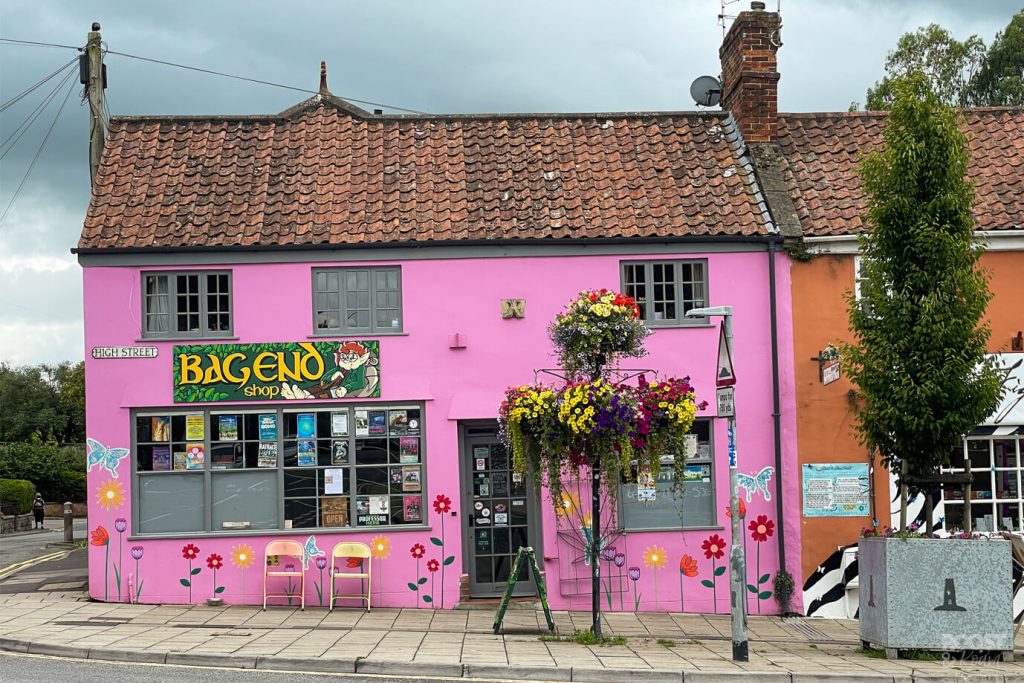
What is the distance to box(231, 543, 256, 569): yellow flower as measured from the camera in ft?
51.8

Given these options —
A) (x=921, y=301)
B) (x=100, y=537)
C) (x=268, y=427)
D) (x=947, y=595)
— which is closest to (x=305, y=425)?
(x=268, y=427)

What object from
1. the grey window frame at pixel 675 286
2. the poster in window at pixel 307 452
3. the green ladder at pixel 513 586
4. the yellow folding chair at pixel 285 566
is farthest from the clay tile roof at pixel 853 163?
the yellow folding chair at pixel 285 566

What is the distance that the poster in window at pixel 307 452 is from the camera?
1595 cm

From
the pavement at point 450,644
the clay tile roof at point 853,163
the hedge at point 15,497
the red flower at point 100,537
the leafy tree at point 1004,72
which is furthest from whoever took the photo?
the hedge at point 15,497

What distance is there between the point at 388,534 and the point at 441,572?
91cm

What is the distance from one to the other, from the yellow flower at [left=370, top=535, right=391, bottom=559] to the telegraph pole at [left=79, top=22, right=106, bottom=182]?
24.1 ft

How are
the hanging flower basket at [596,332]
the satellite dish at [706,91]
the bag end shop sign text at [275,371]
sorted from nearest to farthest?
the hanging flower basket at [596,332]
the bag end shop sign text at [275,371]
the satellite dish at [706,91]

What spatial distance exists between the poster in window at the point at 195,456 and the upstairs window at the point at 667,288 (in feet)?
20.8

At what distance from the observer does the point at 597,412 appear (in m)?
12.6

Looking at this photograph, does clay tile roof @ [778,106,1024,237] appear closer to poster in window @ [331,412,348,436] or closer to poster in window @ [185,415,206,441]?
poster in window @ [331,412,348,436]

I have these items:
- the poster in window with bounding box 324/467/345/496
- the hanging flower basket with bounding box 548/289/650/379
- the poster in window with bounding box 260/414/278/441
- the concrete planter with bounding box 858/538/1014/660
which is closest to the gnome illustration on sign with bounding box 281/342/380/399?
the poster in window with bounding box 260/414/278/441

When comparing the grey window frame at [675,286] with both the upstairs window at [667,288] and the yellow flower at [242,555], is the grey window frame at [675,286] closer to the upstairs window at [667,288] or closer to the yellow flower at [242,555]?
the upstairs window at [667,288]

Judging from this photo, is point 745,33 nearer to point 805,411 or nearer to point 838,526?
point 805,411

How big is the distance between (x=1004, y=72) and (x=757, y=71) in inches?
753
